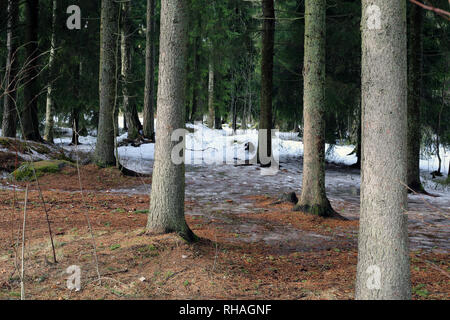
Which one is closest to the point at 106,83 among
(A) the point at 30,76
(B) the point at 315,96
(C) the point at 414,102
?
(A) the point at 30,76

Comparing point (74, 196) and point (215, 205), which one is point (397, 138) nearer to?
point (215, 205)

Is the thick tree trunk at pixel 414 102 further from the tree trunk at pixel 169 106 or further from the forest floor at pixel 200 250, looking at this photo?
the tree trunk at pixel 169 106

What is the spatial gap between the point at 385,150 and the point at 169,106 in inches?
110

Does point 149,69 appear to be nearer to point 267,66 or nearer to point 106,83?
point 267,66

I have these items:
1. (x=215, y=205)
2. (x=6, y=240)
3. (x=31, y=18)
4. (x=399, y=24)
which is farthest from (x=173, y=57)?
(x=31, y=18)

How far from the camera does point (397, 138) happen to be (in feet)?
11.2

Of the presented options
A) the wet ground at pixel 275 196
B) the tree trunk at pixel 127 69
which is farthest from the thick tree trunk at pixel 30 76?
the tree trunk at pixel 127 69

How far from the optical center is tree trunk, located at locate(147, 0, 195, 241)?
5.27 m

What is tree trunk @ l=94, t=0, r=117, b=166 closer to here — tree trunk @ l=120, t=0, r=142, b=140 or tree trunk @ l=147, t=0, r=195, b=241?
tree trunk @ l=120, t=0, r=142, b=140

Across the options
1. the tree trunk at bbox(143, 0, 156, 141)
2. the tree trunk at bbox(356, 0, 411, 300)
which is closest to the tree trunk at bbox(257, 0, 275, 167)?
the tree trunk at bbox(143, 0, 156, 141)

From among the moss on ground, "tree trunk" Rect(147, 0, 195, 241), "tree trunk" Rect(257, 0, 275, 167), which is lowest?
the moss on ground

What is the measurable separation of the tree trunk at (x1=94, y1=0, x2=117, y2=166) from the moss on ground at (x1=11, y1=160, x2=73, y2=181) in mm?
1239

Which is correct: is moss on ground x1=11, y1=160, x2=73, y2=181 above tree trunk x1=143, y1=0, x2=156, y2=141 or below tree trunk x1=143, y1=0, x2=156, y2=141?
below

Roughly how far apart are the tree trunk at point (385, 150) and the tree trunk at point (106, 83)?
10.1 m
